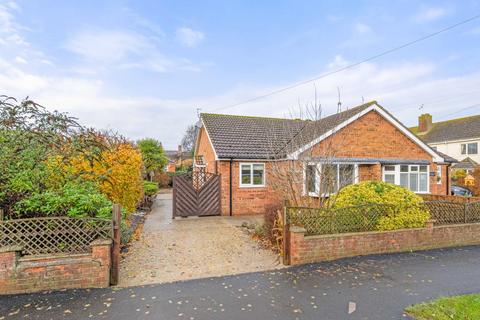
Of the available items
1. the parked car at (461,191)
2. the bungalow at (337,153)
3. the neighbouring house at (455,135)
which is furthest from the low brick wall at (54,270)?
the neighbouring house at (455,135)

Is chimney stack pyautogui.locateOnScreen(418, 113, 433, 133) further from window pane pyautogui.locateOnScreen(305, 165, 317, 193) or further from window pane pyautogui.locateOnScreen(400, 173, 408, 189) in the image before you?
window pane pyautogui.locateOnScreen(305, 165, 317, 193)

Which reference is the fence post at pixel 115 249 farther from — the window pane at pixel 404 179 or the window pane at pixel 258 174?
→ the window pane at pixel 404 179

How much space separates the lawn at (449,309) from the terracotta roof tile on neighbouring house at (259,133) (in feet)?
26.3

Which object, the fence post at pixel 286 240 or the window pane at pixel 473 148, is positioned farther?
the window pane at pixel 473 148

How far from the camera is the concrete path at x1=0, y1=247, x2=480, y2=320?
13.6 ft

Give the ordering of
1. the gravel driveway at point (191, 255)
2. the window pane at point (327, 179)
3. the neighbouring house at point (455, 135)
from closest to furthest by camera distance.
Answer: the gravel driveway at point (191, 255)
the window pane at point (327, 179)
the neighbouring house at point (455, 135)

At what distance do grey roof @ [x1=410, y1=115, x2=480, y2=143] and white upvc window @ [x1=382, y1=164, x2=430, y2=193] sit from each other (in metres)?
25.3

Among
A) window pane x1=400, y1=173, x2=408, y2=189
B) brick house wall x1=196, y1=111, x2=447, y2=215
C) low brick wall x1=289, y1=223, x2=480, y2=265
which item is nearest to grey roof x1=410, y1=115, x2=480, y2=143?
brick house wall x1=196, y1=111, x2=447, y2=215

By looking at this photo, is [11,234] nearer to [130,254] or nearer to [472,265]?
[130,254]

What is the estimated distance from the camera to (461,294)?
188 inches

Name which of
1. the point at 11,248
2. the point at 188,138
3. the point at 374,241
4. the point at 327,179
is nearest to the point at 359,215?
the point at 374,241

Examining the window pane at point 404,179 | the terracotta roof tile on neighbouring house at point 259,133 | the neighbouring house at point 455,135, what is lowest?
the window pane at point 404,179

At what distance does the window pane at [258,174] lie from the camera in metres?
13.7

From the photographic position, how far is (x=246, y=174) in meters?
13.6
